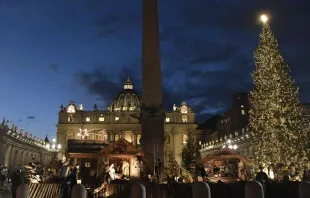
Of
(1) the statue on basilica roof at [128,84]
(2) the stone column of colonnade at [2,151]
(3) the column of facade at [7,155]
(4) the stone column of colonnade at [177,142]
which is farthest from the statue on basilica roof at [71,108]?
(2) the stone column of colonnade at [2,151]

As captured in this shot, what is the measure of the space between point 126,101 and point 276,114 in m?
108

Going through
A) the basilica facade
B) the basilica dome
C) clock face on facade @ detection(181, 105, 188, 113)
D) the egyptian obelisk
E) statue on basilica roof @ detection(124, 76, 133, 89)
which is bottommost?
the egyptian obelisk

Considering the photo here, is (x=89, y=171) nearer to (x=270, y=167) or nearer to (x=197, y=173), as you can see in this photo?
A: (x=197, y=173)

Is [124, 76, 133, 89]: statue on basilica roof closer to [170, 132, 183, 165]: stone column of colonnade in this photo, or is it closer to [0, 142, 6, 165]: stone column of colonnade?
[170, 132, 183, 165]: stone column of colonnade

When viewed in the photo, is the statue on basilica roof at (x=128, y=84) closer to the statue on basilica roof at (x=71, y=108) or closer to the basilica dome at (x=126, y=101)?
the basilica dome at (x=126, y=101)

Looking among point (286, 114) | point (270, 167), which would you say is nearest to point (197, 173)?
point (270, 167)

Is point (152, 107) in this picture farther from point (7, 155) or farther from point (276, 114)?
point (7, 155)

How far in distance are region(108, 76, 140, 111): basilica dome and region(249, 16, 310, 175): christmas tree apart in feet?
323

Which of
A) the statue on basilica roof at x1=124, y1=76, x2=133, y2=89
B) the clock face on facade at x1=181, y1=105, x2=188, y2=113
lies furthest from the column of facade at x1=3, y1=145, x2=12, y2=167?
the statue on basilica roof at x1=124, y1=76, x2=133, y2=89

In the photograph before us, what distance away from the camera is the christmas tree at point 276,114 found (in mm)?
25766

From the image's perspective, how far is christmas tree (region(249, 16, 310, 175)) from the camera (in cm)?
2577

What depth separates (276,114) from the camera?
1053 inches

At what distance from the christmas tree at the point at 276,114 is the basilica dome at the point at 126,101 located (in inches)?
3880

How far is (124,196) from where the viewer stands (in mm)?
15445
